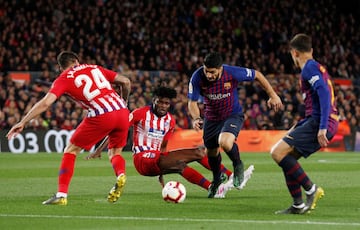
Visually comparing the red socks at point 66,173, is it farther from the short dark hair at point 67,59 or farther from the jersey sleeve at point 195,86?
the jersey sleeve at point 195,86

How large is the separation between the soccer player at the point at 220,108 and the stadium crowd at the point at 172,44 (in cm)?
1404

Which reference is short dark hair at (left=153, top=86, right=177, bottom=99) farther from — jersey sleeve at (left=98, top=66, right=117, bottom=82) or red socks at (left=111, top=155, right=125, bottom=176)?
red socks at (left=111, top=155, right=125, bottom=176)

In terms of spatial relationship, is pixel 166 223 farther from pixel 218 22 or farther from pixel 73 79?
pixel 218 22

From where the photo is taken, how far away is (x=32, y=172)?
18047 mm

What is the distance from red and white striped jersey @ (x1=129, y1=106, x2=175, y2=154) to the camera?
41.6 ft

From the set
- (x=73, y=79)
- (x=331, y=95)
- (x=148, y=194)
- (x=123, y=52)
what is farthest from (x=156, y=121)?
(x=123, y=52)

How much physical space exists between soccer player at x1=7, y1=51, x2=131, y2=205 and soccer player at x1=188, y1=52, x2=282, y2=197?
1.21 m

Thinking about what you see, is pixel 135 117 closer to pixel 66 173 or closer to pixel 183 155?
pixel 183 155

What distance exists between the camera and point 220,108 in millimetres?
12562

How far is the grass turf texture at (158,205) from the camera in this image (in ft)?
29.5

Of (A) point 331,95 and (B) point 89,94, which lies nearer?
(A) point 331,95

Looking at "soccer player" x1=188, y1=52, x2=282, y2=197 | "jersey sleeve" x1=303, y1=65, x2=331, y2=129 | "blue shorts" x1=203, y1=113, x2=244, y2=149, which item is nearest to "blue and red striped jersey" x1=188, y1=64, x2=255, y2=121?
"soccer player" x1=188, y1=52, x2=282, y2=197

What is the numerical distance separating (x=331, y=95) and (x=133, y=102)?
17601 millimetres

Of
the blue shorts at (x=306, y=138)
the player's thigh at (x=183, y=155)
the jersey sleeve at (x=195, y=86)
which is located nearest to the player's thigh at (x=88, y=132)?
the player's thigh at (x=183, y=155)
